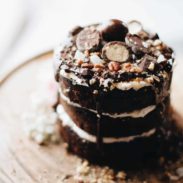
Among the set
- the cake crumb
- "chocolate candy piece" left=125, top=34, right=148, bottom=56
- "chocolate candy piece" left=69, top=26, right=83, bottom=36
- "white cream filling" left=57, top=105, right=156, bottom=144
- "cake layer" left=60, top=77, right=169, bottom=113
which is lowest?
Answer: the cake crumb

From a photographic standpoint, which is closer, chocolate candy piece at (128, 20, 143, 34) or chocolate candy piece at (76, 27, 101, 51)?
chocolate candy piece at (76, 27, 101, 51)

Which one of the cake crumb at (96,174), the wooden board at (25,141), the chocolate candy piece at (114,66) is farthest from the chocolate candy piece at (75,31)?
the cake crumb at (96,174)

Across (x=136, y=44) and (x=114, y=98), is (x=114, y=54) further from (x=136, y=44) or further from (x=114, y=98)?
(x=114, y=98)

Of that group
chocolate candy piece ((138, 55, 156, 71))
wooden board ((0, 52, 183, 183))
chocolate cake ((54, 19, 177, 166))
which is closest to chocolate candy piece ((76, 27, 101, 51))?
chocolate cake ((54, 19, 177, 166))

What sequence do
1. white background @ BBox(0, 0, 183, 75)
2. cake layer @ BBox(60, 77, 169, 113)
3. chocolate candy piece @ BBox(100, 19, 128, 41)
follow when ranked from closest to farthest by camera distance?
cake layer @ BBox(60, 77, 169, 113) → chocolate candy piece @ BBox(100, 19, 128, 41) → white background @ BBox(0, 0, 183, 75)

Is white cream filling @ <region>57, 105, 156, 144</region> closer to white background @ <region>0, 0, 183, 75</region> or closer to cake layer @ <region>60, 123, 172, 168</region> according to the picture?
cake layer @ <region>60, 123, 172, 168</region>

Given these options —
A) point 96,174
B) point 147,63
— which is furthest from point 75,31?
point 96,174

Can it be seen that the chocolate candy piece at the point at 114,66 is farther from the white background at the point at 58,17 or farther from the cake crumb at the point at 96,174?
the white background at the point at 58,17
